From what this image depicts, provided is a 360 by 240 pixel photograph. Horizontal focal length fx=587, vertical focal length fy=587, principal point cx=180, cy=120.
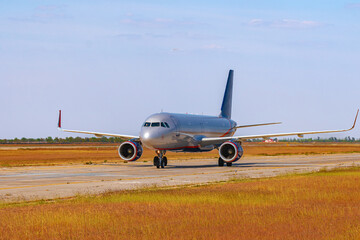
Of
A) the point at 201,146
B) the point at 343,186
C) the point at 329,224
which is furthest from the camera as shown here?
the point at 201,146

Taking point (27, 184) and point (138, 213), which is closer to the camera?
point (138, 213)

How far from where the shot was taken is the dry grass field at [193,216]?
11.7 metres

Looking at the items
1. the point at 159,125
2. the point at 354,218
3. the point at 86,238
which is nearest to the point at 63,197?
the point at 86,238

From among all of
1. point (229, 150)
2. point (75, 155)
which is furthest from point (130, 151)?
point (75, 155)

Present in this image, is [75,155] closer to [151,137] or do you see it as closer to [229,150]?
[229,150]

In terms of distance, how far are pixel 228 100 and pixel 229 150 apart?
1580 cm

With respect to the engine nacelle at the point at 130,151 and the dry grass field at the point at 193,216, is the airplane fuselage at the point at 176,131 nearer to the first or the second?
the engine nacelle at the point at 130,151

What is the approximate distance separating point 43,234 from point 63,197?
833cm

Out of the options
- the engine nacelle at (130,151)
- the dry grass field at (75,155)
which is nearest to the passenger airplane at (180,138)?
the engine nacelle at (130,151)

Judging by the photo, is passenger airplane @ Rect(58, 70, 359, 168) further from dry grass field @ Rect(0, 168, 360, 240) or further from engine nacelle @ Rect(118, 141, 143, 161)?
dry grass field @ Rect(0, 168, 360, 240)

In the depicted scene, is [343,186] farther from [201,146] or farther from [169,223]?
[201,146]

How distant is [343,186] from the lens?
73.5ft

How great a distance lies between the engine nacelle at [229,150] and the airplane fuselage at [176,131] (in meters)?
2.61

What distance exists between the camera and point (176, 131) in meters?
42.1
